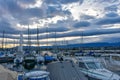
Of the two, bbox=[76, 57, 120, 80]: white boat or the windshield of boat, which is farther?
the windshield of boat

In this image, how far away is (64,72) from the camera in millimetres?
11164

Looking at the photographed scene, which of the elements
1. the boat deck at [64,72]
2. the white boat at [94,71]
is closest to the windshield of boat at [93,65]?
the white boat at [94,71]

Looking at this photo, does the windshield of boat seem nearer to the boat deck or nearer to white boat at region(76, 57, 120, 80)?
white boat at region(76, 57, 120, 80)

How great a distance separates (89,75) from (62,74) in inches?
194

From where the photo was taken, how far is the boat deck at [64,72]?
10938mm

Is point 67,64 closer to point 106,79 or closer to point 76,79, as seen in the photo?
point 76,79

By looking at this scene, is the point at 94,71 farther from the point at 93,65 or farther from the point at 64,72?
the point at 64,72

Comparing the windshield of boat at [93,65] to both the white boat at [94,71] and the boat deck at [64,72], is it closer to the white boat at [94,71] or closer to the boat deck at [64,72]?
the white boat at [94,71]

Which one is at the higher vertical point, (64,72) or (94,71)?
(64,72)

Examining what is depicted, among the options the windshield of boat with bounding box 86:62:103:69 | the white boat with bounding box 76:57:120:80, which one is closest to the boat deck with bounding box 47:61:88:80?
the white boat with bounding box 76:57:120:80

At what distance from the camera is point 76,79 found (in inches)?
428

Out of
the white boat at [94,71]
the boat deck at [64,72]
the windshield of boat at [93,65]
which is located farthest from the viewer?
the windshield of boat at [93,65]

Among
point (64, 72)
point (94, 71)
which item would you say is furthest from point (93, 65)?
point (64, 72)

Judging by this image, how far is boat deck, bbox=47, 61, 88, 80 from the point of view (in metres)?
10.9
